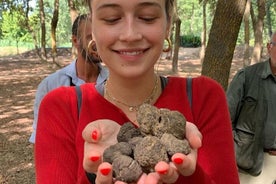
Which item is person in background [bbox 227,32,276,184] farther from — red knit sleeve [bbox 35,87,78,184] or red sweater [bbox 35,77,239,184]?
red knit sleeve [bbox 35,87,78,184]

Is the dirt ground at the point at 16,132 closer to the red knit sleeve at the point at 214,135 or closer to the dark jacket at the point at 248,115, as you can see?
the red knit sleeve at the point at 214,135

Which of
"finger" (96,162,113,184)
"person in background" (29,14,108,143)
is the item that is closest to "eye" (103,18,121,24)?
"finger" (96,162,113,184)

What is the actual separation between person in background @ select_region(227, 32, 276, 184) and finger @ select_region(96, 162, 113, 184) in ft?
10.3

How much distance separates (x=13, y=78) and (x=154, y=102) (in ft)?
60.3

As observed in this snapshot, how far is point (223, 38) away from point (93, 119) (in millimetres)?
2634

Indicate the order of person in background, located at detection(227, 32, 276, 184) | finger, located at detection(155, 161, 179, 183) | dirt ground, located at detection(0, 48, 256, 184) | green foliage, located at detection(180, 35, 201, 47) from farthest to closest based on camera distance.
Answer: green foliage, located at detection(180, 35, 201, 47) < dirt ground, located at detection(0, 48, 256, 184) < person in background, located at detection(227, 32, 276, 184) < finger, located at detection(155, 161, 179, 183)

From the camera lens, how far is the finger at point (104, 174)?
106 cm

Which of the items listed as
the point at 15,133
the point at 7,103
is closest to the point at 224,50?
the point at 15,133

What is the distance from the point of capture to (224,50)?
12.9ft

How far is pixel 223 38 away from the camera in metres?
3.89

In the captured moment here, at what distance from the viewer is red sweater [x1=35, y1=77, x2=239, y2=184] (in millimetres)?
1446

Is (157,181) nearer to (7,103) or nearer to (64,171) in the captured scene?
(64,171)

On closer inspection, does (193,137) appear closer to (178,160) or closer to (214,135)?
(178,160)

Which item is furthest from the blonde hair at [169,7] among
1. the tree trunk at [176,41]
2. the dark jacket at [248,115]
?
the tree trunk at [176,41]
